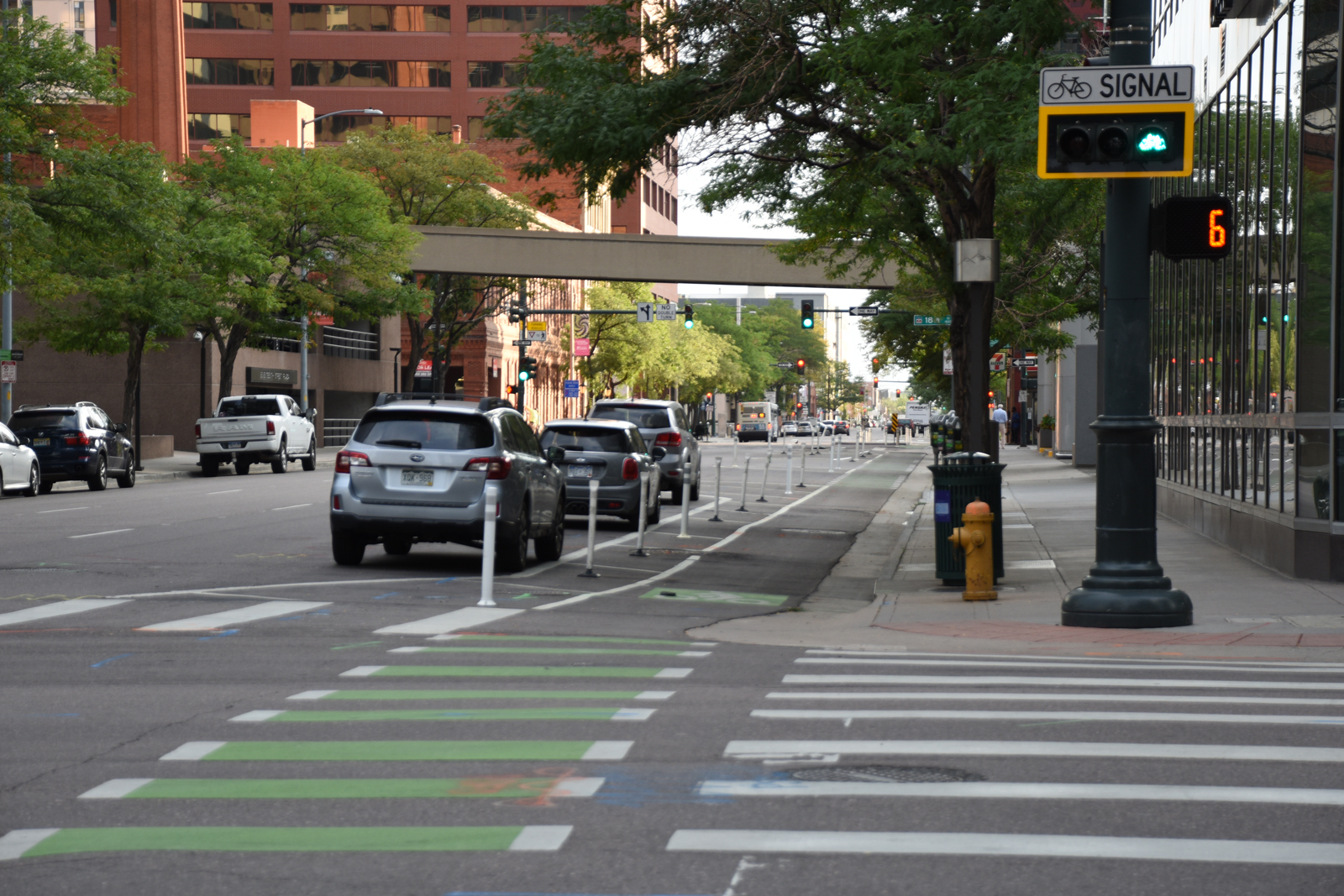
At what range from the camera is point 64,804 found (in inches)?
253

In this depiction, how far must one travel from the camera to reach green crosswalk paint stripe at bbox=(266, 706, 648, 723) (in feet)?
27.3

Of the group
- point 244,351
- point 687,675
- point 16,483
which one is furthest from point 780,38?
point 244,351

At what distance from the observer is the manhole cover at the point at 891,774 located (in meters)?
6.86

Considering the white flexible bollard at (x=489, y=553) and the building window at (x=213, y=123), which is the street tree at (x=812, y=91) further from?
the building window at (x=213, y=123)

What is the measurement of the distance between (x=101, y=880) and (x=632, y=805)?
196cm

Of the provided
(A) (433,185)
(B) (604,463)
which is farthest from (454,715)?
(A) (433,185)

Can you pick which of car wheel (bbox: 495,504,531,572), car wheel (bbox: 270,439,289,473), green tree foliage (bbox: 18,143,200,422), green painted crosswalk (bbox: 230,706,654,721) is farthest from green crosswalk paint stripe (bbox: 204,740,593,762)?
car wheel (bbox: 270,439,289,473)

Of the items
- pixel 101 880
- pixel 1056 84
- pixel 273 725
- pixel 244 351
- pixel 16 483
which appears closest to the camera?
pixel 101 880

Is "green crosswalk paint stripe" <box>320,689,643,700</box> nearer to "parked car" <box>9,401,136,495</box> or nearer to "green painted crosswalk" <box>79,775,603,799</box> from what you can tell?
"green painted crosswalk" <box>79,775,603,799</box>

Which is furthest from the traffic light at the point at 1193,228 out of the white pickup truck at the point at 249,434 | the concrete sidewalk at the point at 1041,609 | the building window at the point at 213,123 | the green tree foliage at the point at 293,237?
the building window at the point at 213,123

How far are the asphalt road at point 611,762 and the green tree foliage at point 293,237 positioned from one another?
115 feet

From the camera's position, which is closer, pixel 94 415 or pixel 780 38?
pixel 780 38

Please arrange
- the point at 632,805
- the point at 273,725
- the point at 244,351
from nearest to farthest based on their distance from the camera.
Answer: the point at 632,805, the point at 273,725, the point at 244,351

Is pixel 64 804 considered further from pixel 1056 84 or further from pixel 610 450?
pixel 610 450
